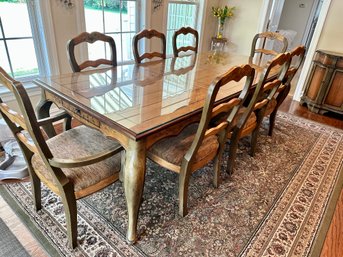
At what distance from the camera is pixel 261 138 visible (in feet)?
8.65

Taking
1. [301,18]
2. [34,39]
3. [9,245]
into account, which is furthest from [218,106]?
[301,18]

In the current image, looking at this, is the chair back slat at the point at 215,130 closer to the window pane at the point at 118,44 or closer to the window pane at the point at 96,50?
the window pane at the point at 96,50

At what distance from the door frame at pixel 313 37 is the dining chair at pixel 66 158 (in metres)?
3.39

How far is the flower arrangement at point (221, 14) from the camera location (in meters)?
4.14

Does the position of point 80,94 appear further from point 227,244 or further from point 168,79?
point 227,244

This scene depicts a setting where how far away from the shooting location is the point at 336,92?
319 centimetres

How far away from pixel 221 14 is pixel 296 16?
4.36 metres

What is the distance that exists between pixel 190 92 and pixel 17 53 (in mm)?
1915

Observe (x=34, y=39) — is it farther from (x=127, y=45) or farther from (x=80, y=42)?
(x=127, y=45)

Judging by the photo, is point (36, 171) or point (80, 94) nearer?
point (36, 171)

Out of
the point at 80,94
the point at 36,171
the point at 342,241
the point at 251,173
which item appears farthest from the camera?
the point at 251,173

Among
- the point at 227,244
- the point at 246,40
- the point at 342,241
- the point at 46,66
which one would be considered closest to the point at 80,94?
the point at 227,244

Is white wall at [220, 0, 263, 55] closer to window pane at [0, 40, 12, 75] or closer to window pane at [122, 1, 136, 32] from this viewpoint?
window pane at [122, 1, 136, 32]

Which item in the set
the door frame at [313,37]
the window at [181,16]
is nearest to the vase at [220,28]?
the window at [181,16]
